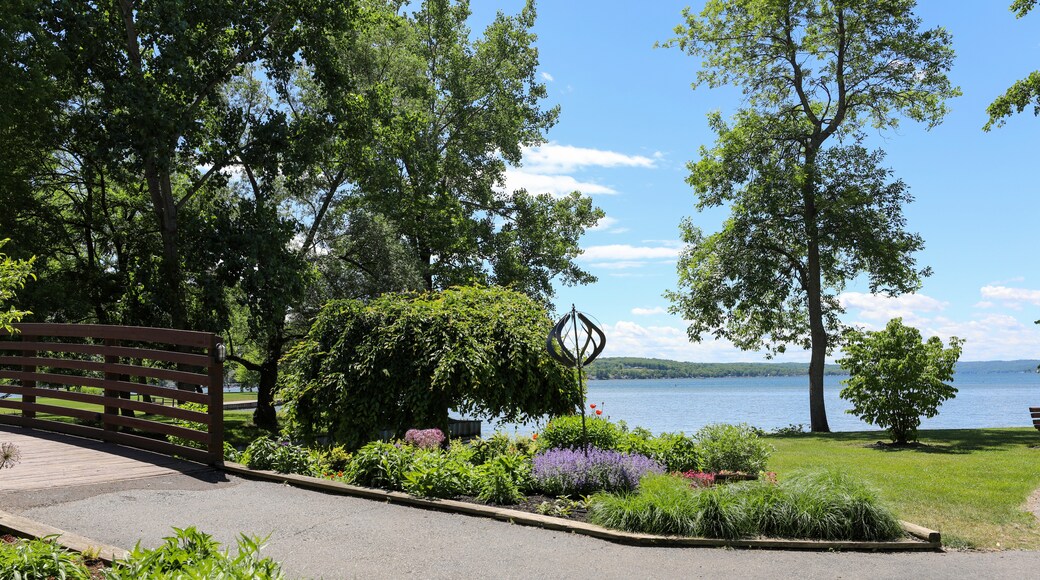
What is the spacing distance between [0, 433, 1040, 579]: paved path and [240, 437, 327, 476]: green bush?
1152 millimetres

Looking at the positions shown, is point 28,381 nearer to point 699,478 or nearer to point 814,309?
point 699,478

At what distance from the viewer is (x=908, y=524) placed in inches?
262

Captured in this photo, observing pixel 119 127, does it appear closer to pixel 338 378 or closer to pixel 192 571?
pixel 338 378

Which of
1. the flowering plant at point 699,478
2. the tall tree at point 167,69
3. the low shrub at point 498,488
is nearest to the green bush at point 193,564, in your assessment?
the low shrub at point 498,488

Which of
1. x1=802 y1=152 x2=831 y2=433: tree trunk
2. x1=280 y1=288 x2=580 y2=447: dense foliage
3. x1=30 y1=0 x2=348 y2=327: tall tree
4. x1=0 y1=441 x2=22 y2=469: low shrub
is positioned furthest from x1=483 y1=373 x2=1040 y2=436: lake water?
x1=30 y1=0 x2=348 y2=327: tall tree

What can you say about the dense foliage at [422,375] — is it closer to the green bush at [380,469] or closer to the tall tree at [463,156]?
the green bush at [380,469]

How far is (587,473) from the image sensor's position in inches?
299

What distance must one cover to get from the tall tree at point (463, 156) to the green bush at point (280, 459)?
51.6 ft

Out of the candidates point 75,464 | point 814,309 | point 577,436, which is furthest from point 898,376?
point 75,464

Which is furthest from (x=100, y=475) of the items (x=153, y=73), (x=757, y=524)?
(x=153, y=73)

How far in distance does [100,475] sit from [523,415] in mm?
5989

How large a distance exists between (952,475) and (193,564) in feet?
35.6

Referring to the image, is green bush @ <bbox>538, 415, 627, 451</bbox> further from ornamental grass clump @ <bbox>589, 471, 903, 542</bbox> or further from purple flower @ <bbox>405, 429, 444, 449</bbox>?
ornamental grass clump @ <bbox>589, 471, 903, 542</bbox>

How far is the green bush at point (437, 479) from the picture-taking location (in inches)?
287
